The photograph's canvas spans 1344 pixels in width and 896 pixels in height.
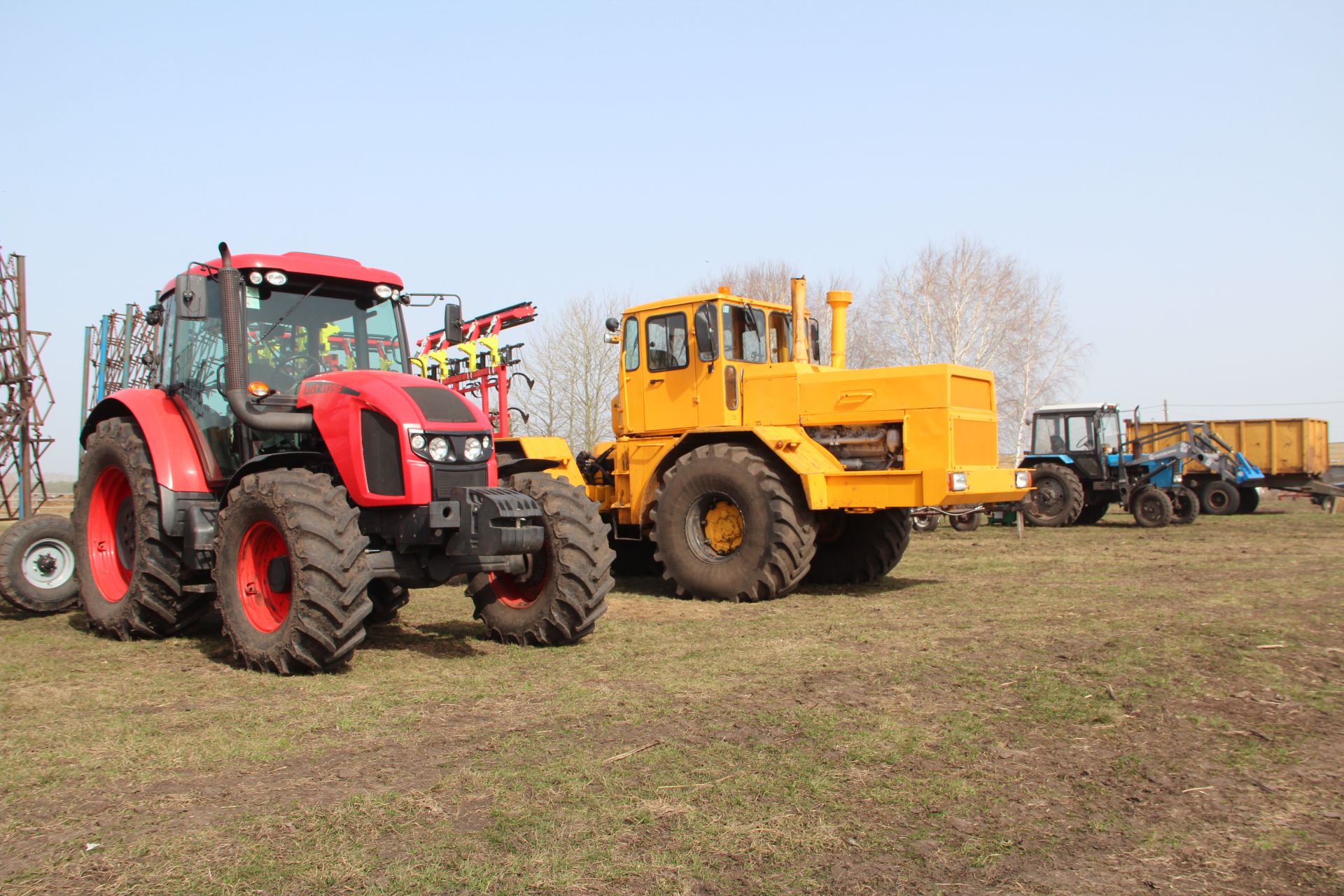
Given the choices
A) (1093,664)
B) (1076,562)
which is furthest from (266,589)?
(1076,562)

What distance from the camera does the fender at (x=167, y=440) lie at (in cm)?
709

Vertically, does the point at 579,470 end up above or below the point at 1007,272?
below

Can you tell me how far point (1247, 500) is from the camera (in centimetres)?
2284

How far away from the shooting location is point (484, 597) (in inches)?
282

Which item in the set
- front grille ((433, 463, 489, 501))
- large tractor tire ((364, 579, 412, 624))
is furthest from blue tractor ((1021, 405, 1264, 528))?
front grille ((433, 463, 489, 501))

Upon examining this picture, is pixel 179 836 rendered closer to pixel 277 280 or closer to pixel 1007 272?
pixel 277 280

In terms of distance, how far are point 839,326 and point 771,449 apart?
76.2 inches

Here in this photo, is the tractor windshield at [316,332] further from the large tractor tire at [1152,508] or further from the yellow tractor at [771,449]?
the large tractor tire at [1152,508]

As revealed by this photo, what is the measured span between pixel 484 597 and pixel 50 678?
8.31 ft

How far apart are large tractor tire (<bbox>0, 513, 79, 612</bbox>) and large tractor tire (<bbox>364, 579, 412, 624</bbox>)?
8.03 feet

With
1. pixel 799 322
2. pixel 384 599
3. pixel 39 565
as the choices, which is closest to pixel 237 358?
pixel 384 599

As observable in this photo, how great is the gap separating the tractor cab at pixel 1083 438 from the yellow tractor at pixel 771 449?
1107 cm

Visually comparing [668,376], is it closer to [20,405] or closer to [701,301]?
[701,301]

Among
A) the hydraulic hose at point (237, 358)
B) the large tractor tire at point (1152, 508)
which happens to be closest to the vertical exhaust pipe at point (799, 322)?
the hydraulic hose at point (237, 358)
